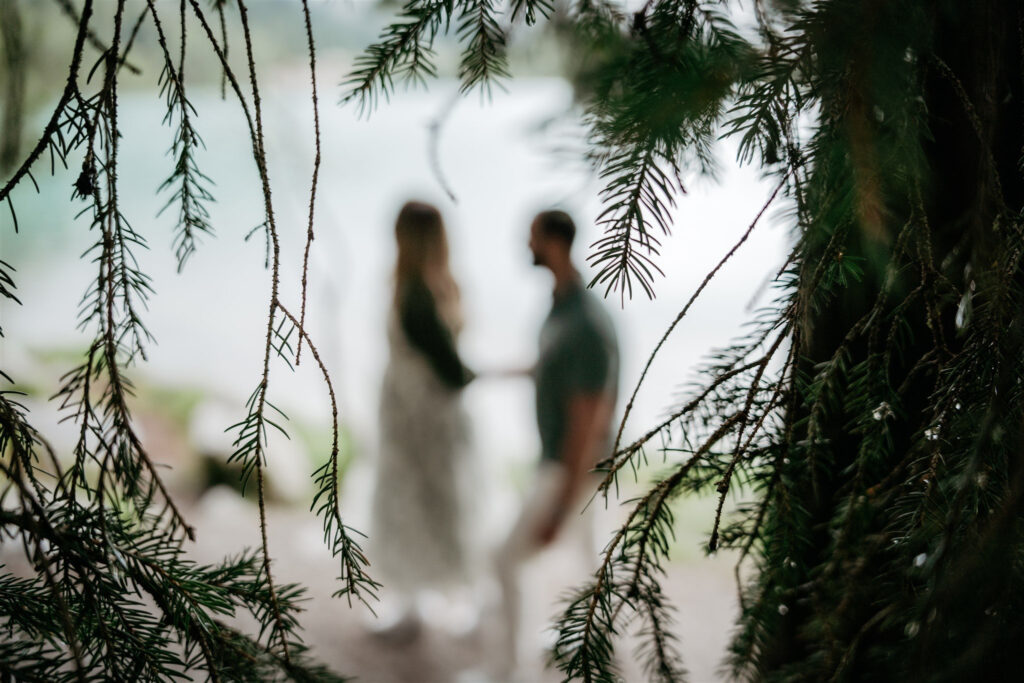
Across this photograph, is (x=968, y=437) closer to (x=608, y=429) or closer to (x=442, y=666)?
(x=608, y=429)

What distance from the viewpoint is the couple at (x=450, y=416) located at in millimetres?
2295

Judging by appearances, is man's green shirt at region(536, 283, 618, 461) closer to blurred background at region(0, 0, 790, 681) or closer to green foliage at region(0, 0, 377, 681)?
blurred background at region(0, 0, 790, 681)

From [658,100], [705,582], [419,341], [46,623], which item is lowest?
[46,623]

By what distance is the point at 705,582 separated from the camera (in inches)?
143

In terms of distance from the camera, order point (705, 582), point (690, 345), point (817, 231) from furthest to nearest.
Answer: point (690, 345)
point (705, 582)
point (817, 231)

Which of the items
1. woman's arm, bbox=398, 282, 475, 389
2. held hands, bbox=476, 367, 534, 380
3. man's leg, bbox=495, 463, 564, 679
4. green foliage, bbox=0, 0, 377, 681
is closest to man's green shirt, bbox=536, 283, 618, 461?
man's leg, bbox=495, 463, 564, 679

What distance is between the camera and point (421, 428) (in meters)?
2.84

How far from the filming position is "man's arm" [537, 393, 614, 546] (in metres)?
2.30

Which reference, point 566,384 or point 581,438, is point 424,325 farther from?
point 581,438

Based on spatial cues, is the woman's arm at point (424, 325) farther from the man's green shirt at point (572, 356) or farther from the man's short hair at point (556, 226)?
the man's short hair at point (556, 226)

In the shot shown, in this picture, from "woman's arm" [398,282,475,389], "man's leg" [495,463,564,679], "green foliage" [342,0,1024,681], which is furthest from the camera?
"woman's arm" [398,282,475,389]

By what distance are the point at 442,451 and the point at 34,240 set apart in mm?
6018

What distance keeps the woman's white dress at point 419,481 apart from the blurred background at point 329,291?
12 cm

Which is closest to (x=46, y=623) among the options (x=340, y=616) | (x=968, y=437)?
(x=968, y=437)
